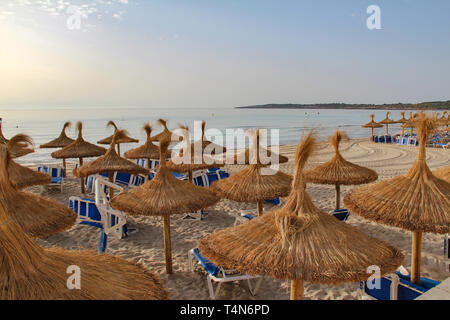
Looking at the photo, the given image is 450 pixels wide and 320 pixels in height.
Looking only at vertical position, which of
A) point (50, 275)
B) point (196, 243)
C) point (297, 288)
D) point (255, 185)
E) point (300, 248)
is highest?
point (50, 275)

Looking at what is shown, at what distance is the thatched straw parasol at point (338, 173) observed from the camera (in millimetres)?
5562

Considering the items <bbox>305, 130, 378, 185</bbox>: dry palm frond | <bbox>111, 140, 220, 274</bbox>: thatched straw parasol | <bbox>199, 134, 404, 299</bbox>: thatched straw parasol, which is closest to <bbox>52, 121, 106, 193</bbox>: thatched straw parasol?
<bbox>111, 140, 220, 274</bbox>: thatched straw parasol

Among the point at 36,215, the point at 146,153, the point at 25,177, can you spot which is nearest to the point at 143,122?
the point at 146,153

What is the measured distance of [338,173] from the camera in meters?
5.71

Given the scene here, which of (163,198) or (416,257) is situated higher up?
(163,198)

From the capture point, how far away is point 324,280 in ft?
5.47

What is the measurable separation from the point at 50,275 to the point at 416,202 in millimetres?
2865

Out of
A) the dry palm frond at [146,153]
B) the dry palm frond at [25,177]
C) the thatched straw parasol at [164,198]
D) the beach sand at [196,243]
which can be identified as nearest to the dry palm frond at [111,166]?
the dry palm frond at [25,177]

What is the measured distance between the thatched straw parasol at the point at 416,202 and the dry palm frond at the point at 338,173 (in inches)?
101

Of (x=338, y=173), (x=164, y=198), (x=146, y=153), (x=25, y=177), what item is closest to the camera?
(x=164, y=198)

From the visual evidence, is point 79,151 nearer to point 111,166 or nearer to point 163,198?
point 111,166

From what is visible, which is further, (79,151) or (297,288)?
(79,151)

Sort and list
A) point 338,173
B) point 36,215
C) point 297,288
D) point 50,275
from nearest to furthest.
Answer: point 50,275 < point 297,288 < point 36,215 < point 338,173

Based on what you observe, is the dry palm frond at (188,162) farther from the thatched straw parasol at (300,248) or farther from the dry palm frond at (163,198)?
the thatched straw parasol at (300,248)
